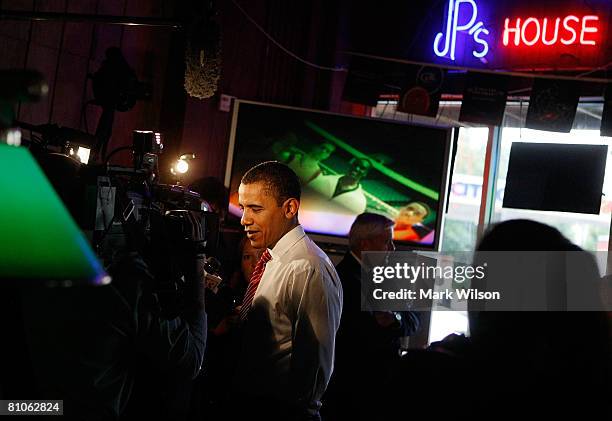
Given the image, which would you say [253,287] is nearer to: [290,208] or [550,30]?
[290,208]

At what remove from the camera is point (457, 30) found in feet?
22.8

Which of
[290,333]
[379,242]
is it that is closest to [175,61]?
[379,242]

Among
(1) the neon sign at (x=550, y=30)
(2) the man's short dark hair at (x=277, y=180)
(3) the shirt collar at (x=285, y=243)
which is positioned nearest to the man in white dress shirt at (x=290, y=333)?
(3) the shirt collar at (x=285, y=243)

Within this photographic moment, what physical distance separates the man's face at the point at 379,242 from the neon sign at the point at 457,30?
2970 millimetres

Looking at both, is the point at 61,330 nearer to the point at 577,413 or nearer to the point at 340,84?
the point at 577,413

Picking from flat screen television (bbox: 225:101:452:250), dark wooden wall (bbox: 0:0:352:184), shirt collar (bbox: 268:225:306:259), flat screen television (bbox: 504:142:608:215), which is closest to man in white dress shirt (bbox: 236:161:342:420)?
shirt collar (bbox: 268:225:306:259)

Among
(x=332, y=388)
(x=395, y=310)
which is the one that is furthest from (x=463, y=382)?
(x=395, y=310)

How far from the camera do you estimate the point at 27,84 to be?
883 millimetres

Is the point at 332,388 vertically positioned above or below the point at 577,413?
below

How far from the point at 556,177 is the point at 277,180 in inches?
155

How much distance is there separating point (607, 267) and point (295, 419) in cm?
430

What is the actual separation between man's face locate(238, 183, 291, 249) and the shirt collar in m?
0.04

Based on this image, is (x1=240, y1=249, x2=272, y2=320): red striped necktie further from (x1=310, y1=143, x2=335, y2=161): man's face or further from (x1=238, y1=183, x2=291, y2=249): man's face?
(x1=310, y1=143, x2=335, y2=161): man's face

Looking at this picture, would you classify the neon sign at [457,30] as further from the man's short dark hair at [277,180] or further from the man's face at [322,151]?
the man's short dark hair at [277,180]
